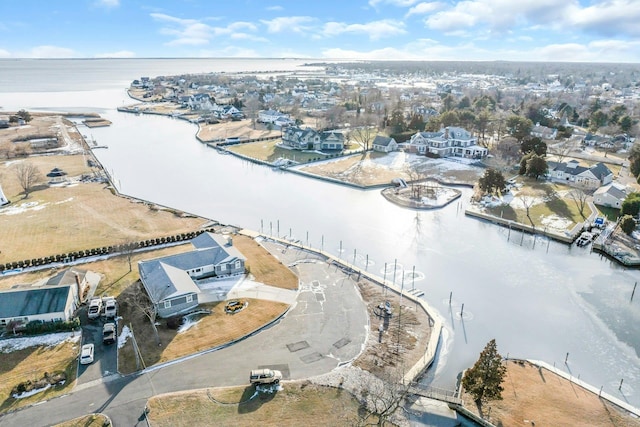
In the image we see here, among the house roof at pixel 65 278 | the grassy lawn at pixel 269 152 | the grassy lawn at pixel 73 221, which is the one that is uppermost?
the house roof at pixel 65 278

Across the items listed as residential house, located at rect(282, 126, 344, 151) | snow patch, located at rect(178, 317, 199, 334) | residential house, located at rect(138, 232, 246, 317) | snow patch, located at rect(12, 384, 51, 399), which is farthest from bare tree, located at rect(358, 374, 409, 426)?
residential house, located at rect(282, 126, 344, 151)

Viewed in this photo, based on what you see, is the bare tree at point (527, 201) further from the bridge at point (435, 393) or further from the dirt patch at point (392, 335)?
the bridge at point (435, 393)

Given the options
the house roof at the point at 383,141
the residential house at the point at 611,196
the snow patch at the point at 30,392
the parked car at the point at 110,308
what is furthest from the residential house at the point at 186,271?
the house roof at the point at 383,141

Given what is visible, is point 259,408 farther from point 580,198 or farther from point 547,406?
point 580,198

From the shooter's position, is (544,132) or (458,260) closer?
(458,260)

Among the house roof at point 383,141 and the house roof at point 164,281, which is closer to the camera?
the house roof at point 164,281

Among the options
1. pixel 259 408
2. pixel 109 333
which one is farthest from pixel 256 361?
pixel 109 333

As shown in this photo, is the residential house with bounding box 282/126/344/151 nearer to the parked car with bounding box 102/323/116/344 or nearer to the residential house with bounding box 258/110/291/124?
the residential house with bounding box 258/110/291/124
